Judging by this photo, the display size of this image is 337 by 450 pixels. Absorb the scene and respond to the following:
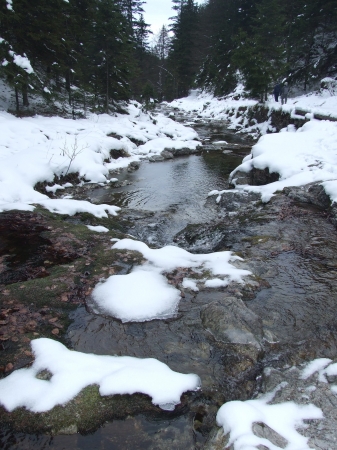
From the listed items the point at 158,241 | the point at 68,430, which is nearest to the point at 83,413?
the point at 68,430

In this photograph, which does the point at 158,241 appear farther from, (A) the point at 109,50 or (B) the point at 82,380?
(A) the point at 109,50

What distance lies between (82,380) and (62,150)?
11629 mm

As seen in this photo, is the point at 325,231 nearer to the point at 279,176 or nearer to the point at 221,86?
the point at 279,176

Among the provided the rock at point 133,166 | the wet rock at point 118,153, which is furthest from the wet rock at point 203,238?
the wet rock at point 118,153

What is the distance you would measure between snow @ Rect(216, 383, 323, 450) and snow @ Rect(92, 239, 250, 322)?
5.42 ft

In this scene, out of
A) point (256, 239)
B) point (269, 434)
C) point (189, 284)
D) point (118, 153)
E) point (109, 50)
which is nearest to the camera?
point (269, 434)

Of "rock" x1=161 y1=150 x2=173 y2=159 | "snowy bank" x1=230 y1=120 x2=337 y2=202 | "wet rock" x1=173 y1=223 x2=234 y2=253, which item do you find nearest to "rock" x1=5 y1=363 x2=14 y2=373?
"wet rock" x1=173 y1=223 x2=234 y2=253

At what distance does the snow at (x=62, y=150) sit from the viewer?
8.62 metres

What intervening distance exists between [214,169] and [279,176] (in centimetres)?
505

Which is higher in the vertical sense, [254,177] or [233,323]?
[254,177]

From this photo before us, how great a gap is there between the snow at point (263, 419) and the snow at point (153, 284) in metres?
1.65

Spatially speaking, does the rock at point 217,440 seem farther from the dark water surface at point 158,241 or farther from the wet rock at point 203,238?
the wet rock at point 203,238

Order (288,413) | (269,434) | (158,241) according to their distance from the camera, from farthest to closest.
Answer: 1. (158,241)
2. (288,413)
3. (269,434)

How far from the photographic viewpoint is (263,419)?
2809 mm
